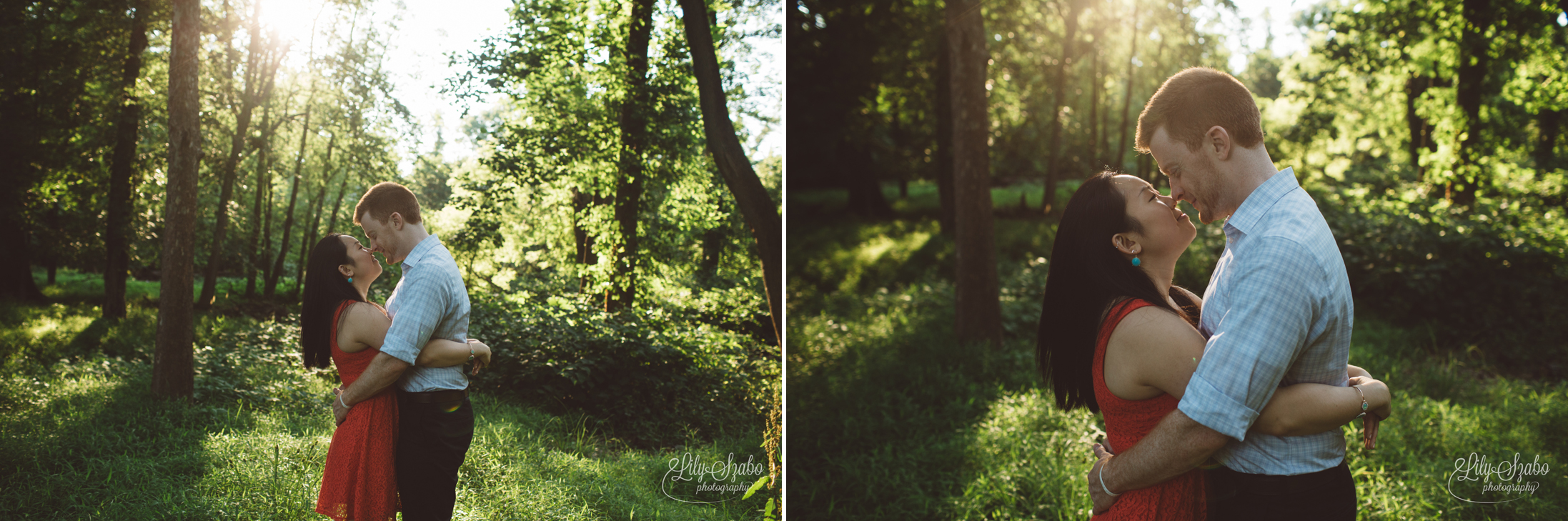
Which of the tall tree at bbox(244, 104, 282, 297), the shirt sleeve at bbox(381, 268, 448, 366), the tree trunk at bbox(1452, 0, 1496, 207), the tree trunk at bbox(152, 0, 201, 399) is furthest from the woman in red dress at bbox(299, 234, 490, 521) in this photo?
the tree trunk at bbox(1452, 0, 1496, 207)

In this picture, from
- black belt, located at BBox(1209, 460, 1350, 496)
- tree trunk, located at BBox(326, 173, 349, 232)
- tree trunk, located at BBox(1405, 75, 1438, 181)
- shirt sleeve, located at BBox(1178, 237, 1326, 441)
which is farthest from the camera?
tree trunk, located at BBox(1405, 75, 1438, 181)

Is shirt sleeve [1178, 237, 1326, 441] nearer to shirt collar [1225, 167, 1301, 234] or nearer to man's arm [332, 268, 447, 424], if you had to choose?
shirt collar [1225, 167, 1301, 234]

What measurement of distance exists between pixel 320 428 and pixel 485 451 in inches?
34.3

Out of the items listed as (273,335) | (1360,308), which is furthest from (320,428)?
(1360,308)

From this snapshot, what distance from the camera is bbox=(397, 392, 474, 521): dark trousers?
8.84 feet

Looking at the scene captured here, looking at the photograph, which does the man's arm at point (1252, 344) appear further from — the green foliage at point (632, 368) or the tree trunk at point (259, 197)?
the tree trunk at point (259, 197)

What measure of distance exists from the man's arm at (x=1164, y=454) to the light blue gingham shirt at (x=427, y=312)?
2.37m

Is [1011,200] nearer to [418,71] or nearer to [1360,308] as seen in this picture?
[1360,308]

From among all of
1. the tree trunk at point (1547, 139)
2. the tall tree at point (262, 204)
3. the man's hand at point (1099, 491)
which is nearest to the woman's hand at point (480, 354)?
the tall tree at point (262, 204)

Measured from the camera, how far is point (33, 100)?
12.3 feet

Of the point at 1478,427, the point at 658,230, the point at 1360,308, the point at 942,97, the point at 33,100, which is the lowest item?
the point at 1478,427

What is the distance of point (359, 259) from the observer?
278 centimetres

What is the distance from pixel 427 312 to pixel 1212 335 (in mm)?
2586

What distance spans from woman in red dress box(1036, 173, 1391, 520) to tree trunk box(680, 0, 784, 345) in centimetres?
213
